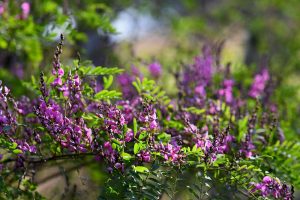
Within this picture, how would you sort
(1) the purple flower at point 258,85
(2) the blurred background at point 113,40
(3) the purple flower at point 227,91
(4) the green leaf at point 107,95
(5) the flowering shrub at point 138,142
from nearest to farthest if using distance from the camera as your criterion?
(5) the flowering shrub at point 138,142 → (4) the green leaf at point 107,95 → (3) the purple flower at point 227,91 → (2) the blurred background at point 113,40 → (1) the purple flower at point 258,85

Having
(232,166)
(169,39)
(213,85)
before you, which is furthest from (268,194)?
(169,39)

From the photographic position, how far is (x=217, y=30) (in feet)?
40.0

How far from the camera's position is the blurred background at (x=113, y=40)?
Answer: 5316 mm

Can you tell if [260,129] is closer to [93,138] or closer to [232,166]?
[232,166]

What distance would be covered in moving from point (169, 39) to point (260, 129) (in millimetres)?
10537

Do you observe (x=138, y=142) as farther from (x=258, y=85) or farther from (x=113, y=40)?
(x=113, y=40)

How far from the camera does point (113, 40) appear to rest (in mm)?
10344

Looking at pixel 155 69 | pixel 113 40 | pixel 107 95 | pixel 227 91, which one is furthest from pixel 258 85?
pixel 113 40

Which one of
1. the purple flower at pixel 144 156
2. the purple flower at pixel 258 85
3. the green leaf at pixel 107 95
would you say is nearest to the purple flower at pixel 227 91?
the purple flower at pixel 258 85

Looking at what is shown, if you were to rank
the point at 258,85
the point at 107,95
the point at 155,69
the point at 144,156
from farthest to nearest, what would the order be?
the point at 258,85 → the point at 155,69 → the point at 107,95 → the point at 144,156

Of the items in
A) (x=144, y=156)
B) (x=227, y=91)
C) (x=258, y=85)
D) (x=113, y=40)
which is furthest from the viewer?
(x=113, y=40)

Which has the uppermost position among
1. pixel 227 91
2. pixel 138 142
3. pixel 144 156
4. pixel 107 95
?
pixel 227 91

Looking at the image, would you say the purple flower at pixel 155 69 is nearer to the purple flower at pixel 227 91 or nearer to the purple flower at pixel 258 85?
Answer: the purple flower at pixel 227 91

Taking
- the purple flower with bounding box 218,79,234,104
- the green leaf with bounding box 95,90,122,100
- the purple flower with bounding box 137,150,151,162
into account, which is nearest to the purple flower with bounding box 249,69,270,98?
the purple flower with bounding box 218,79,234,104
